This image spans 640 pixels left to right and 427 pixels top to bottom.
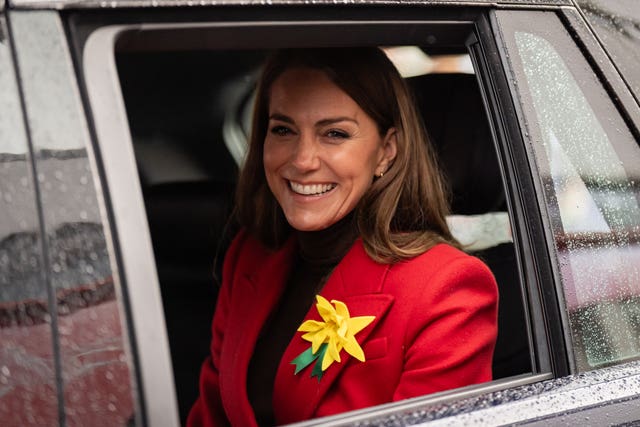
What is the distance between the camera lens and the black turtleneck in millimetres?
2277

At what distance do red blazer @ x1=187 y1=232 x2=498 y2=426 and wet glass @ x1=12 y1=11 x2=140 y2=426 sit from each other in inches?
31.8

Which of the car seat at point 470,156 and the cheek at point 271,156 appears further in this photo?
the car seat at point 470,156

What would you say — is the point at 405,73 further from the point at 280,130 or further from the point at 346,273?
the point at 346,273

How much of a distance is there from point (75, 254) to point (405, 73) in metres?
1.75

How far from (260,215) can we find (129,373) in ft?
4.50

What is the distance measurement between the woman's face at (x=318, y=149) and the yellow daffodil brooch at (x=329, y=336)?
25 cm

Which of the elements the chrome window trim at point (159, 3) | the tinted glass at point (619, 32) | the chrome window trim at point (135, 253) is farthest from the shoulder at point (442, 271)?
the chrome window trim at point (135, 253)

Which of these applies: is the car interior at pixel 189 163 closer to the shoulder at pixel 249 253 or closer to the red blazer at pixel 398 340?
the shoulder at pixel 249 253

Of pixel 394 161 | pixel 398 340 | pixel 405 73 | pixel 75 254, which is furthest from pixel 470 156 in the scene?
pixel 75 254

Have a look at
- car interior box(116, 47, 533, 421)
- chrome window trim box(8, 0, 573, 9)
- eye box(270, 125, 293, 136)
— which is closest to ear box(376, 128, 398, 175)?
eye box(270, 125, 293, 136)

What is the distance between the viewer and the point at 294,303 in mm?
2396

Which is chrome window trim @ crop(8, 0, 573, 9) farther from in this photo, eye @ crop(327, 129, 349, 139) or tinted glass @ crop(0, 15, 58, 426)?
eye @ crop(327, 129, 349, 139)

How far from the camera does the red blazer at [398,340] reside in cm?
199

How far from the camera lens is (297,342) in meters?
2.18
